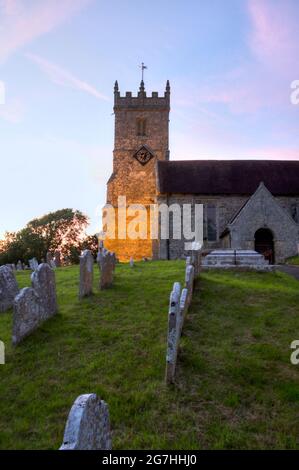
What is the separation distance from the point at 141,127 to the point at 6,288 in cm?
3338

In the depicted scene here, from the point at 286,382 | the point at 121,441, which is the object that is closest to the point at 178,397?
the point at 121,441

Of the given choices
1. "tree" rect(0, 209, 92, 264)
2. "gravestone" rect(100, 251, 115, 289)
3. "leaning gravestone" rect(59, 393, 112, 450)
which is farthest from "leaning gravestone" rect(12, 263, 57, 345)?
"tree" rect(0, 209, 92, 264)

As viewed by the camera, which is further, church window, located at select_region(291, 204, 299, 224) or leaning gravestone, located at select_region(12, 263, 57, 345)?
church window, located at select_region(291, 204, 299, 224)

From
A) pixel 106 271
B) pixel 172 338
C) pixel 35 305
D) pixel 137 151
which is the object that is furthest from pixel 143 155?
pixel 172 338

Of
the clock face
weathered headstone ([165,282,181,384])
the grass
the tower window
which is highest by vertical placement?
the tower window

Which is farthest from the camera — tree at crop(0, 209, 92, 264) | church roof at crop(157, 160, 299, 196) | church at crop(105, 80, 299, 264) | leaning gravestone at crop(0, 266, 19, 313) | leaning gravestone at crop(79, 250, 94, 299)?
tree at crop(0, 209, 92, 264)

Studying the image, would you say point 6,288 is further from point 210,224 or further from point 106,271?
point 210,224

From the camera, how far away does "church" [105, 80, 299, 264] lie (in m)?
24.9

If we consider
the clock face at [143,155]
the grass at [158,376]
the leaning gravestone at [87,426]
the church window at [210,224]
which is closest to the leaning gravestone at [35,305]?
the grass at [158,376]

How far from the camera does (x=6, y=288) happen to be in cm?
1029

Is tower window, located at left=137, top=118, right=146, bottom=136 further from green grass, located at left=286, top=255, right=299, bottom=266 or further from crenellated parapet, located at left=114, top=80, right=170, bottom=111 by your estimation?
green grass, located at left=286, top=255, right=299, bottom=266

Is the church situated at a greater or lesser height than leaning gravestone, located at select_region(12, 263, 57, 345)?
→ greater

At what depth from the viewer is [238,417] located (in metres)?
5.01
